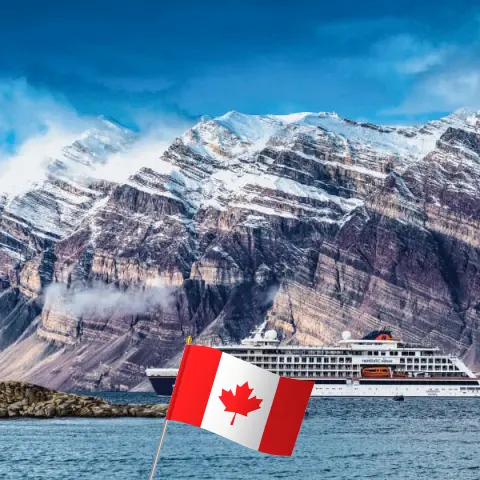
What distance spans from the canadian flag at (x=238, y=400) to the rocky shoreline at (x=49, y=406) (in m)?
100

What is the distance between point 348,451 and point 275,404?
6364cm

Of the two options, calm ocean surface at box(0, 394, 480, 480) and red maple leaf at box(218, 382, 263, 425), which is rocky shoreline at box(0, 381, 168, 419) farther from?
red maple leaf at box(218, 382, 263, 425)

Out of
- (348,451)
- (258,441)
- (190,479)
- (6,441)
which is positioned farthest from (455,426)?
(258,441)

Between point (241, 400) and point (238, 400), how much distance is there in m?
0.07

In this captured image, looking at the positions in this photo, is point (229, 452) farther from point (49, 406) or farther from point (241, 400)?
point (241, 400)

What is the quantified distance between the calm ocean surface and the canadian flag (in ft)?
138

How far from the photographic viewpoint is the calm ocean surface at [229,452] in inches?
3043

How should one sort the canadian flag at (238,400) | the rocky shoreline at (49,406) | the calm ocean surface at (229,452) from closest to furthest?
the canadian flag at (238,400)
the calm ocean surface at (229,452)
the rocky shoreline at (49,406)

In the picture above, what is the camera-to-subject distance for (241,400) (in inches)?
1259

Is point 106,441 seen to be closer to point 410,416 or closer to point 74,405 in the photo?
point 74,405

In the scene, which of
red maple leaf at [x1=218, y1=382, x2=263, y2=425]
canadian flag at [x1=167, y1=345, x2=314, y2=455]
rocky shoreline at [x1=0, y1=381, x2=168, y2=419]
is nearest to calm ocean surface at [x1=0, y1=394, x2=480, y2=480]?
rocky shoreline at [x1=0, y1=381, x2=168, y2=419]

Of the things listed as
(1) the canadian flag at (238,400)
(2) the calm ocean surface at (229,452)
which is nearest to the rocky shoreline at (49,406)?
(2) the calm ocean surface at (229,452)

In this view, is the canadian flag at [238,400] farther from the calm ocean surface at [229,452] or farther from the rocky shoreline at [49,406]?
the rocky shoreline at [49,406]

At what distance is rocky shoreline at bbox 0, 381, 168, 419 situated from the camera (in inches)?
5246
